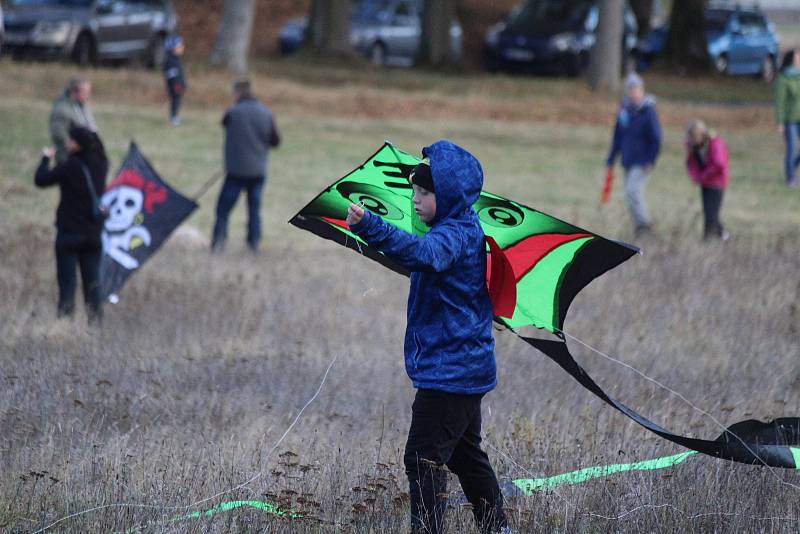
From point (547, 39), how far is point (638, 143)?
19867 millimetres

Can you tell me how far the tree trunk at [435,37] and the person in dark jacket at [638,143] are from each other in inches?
833

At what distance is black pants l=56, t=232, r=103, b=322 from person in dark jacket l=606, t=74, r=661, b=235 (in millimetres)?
6503

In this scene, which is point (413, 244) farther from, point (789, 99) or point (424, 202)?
point (789, 99)

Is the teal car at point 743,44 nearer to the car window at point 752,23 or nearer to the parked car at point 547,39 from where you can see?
the car window at point 752,23

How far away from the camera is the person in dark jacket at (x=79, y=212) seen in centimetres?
876

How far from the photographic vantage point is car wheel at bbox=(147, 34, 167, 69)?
27400mm

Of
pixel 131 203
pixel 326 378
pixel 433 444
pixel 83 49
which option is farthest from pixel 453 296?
pixel 83 49

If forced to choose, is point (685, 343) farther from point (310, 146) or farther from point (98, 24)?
point (98, 24)

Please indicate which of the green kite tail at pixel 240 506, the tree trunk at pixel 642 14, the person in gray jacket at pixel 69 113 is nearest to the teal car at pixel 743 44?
the tree trunk at pixel 642 14

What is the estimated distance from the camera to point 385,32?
34812 millimetres

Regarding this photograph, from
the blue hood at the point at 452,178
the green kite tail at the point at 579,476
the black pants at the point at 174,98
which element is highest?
the blue hood at the point at 452,178

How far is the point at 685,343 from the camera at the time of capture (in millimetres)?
9266

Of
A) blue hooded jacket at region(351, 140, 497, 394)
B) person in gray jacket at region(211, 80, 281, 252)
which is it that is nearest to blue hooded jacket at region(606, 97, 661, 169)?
person in gray jacket at region(211, 80, 281, 252)

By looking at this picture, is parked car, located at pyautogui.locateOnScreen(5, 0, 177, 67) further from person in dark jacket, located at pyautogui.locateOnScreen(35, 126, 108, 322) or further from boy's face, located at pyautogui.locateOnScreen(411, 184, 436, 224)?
boy's face, located at pyautogui.locateOnScreen(411, 184, 436, 224)
